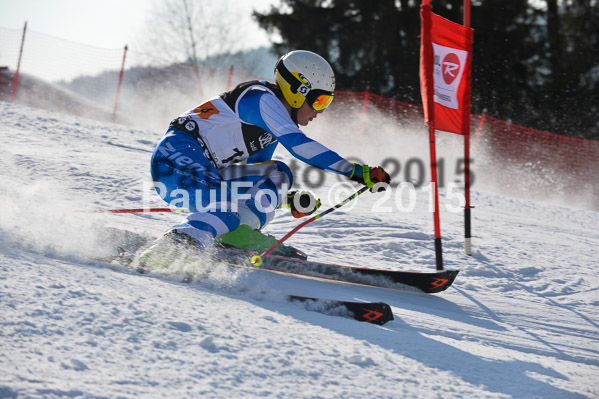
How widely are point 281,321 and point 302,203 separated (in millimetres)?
1663

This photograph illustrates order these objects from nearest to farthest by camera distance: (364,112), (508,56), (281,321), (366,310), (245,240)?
(281,321) < (366,310) < (245,240) < (364,112) < (508,56)

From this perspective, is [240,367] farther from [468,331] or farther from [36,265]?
[468,331]

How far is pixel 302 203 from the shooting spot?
3.97m

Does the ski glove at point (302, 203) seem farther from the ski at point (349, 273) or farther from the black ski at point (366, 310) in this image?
the black ski at point (366, 310)

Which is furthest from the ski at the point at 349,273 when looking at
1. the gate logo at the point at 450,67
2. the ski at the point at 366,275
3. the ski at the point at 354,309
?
the gate logo at the point at 450,67

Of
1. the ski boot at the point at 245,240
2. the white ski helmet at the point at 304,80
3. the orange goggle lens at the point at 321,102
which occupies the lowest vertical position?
the ski boot at the point at 245,240

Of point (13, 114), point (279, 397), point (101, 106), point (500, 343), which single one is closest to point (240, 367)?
point (279, 397)

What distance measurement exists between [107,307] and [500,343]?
1.78 meters

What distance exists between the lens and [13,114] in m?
9.29

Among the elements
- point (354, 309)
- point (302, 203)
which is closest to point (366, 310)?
point (354, 309)

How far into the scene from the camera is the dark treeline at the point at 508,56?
1738 centimetres

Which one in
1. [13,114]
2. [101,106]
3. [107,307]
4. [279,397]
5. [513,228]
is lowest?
[279,397]

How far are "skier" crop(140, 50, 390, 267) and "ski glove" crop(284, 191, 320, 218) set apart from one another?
0.03 meters

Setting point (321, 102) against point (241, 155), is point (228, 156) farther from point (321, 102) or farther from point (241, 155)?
point (321, 102)
